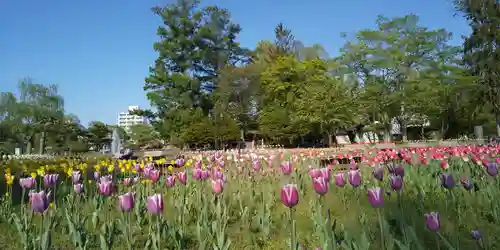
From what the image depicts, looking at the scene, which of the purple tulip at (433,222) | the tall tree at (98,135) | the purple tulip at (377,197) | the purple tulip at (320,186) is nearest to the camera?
the purple tulip at (433,222)

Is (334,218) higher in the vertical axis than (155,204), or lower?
lower

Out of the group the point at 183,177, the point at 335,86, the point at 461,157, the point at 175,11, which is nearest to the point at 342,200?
the point at 183,177

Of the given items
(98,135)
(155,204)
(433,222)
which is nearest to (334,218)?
(433,222)

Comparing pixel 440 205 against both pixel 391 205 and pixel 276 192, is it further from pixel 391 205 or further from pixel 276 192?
pixel 276 192

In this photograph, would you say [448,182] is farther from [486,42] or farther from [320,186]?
[486,42]

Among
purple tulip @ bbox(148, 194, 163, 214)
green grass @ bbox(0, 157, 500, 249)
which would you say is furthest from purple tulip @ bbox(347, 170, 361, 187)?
purple tulip @ bbox(148, 194, 163, 214)

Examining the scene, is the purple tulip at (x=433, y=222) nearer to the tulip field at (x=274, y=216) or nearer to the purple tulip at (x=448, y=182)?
the tulip field at (x=274, y=216)

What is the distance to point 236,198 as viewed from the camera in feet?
15.8

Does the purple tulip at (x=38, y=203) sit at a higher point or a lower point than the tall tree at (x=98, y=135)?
lower

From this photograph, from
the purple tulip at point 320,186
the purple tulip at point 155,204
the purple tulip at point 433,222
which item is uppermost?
the purple tulip at point 320,186

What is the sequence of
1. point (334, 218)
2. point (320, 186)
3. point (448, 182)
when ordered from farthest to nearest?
point (334, 218) < point (448, 182) < point (320, 186)

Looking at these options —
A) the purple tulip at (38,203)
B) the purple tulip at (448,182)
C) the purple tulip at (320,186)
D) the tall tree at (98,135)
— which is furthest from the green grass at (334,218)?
the tall tree at (98,135)

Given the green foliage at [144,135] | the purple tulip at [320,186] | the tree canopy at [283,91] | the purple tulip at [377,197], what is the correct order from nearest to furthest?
the purple tulip at [377,197] → the purple tulip at [320,186] → the tree canopy at [283,91] → the green foliage at [144,135]

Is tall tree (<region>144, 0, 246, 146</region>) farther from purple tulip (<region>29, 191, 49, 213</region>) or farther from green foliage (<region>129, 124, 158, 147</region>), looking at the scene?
purple tulip (<region>29, 191, 49, 213</region>)
